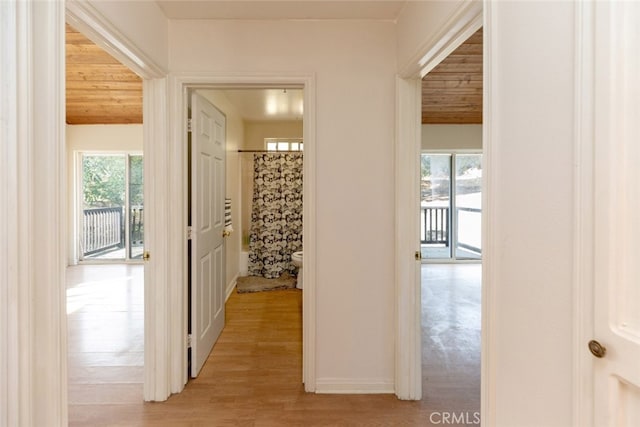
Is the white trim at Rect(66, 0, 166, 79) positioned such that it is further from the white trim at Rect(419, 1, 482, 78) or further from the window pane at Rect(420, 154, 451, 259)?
the window pane at Rect(420, 154, 451, 259)

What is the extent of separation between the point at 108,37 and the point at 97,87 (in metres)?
3.94

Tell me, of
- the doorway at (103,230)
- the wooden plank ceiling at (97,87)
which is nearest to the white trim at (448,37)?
the doorway at (103,230)

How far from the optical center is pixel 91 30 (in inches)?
61.7

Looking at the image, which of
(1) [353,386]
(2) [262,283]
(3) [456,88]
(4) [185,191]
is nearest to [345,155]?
(4) [185,191]

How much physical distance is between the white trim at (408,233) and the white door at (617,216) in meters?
1.44

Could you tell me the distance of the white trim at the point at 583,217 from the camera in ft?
2.84

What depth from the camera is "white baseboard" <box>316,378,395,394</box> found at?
7.74 feet

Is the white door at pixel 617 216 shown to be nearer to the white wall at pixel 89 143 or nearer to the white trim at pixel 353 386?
the white trim at pixel 353 386

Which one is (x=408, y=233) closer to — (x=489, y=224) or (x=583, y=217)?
(x=489, y=224)

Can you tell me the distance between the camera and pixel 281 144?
5891 millimetres

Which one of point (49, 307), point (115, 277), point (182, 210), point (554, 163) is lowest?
point (115, 277)

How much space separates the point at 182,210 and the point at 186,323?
2.53 ft

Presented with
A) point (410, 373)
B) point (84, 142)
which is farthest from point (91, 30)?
point (84, 142)

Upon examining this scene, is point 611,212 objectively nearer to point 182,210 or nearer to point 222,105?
point 182,210
